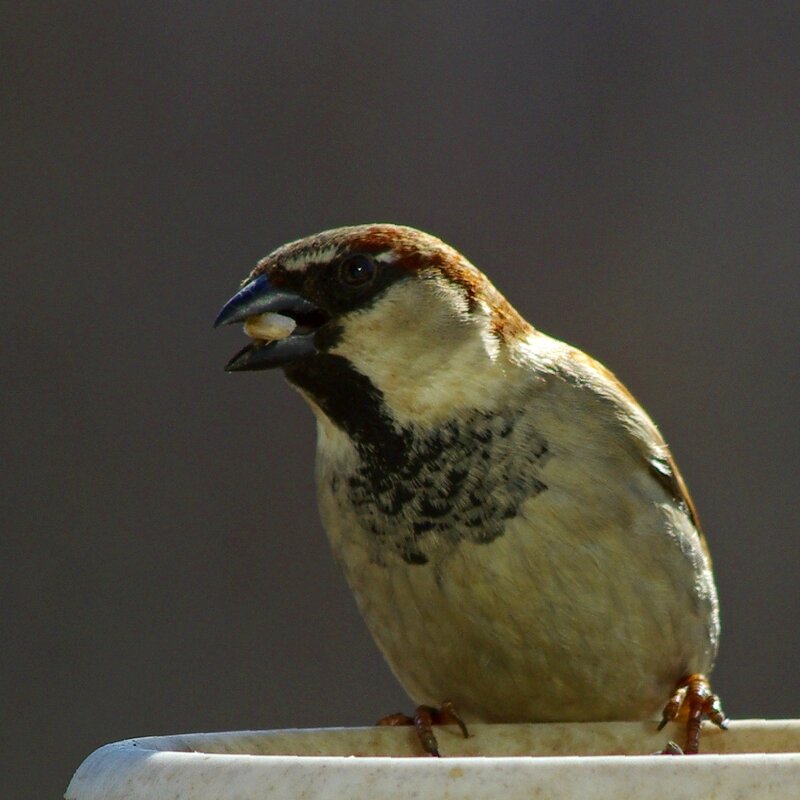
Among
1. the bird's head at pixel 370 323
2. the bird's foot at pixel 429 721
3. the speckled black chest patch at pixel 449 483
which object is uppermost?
the bird's head at pixel 370 323

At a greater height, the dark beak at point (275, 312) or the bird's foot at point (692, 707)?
the dark beak at point (275, 312)

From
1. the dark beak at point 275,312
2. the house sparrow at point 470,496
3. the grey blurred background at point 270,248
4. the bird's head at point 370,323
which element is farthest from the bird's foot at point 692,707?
the grey blurred background at point 270,248

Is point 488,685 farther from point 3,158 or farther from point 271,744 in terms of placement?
point 3,158

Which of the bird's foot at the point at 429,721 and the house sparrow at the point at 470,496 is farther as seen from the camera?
the house sparrow at the point at 470,496

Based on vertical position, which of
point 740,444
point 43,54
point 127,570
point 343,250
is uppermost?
point 43,54

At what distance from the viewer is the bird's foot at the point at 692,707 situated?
4.71ft

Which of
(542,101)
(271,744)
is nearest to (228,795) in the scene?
(271,744)

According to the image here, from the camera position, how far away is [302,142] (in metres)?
3.73

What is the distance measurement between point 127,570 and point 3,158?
106cm

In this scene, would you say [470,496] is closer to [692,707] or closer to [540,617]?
[540,617]

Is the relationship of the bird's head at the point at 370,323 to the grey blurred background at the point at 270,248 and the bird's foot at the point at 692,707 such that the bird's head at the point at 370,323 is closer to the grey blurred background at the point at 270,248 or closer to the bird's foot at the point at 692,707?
the bird's foot at the point at 692,707

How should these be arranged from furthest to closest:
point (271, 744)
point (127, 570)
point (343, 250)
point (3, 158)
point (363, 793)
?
point (3, 158) < point (127, 570) < point (343, 250) < point (271, 744) < point (363, 793)

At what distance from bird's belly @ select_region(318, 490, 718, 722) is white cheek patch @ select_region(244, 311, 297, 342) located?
25 cm

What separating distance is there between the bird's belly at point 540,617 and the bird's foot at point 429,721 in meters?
0.05
